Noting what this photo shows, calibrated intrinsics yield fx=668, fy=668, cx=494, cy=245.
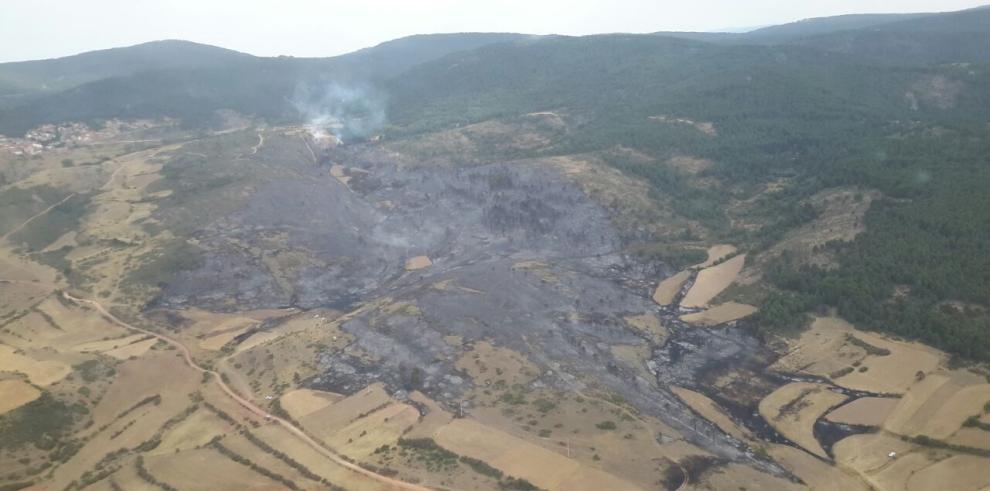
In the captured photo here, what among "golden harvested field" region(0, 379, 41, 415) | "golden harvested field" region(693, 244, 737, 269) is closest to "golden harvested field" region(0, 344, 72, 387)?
"golden harvested field" region(0, 379, 41, 415)

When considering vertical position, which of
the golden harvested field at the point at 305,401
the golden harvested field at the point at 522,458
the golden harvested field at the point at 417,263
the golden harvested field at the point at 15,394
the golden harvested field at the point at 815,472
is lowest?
the golden harvested field at the point at 815,472

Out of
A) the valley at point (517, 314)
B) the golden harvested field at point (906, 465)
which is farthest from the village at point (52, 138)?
the golden harvested field at point (906, 465)

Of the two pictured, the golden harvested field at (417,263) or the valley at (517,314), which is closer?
the valley at (517,314)

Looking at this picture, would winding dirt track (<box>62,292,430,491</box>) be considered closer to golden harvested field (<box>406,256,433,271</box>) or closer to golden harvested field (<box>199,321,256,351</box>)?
golden harvested field (<box>199,321,256,351</box>)

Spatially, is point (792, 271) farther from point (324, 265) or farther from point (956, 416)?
point (324, 265)

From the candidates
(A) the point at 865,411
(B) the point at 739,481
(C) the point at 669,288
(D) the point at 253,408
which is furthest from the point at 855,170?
(D) the point at 253,408

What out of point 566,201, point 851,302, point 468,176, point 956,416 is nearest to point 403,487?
point 956,416

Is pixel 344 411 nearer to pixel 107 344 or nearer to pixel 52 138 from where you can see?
pixel 107 344

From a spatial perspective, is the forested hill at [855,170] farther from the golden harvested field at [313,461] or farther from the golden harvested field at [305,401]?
the golden harvested field at [313,461]
